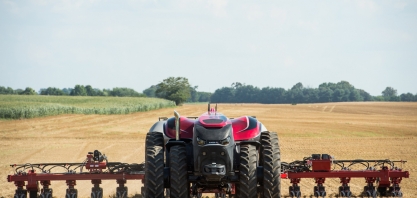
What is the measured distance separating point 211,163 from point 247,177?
608mm

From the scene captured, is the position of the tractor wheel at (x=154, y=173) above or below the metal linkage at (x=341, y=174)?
above

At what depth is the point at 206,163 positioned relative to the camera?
9.28m

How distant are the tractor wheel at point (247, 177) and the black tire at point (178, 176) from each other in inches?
32.2

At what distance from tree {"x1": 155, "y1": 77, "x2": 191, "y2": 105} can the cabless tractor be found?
90041 millimetres

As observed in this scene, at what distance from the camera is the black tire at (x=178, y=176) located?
9320 millimetres

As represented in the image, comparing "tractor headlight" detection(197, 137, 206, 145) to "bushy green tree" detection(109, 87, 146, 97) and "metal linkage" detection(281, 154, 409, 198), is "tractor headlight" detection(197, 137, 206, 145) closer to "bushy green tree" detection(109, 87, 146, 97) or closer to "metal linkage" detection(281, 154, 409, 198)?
"metal linkage" detection(281, 154, 409, 198)

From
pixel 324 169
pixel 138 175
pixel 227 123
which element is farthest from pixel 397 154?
pixel 227 123

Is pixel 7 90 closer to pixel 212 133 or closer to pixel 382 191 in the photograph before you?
pixel 382 191

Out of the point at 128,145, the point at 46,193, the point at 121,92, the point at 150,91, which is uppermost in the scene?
the point at 150,91

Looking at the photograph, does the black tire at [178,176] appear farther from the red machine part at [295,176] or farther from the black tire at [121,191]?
the black tire at [121,191]

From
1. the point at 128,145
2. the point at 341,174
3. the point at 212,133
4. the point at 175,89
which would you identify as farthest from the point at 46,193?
the point at 175,89

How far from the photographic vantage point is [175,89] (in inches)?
4038

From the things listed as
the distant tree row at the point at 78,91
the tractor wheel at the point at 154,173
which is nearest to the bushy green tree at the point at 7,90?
the distant tree row at the point at 78,91

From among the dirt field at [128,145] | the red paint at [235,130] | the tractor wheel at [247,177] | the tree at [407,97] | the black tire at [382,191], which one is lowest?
the dirt field at [128,145]
